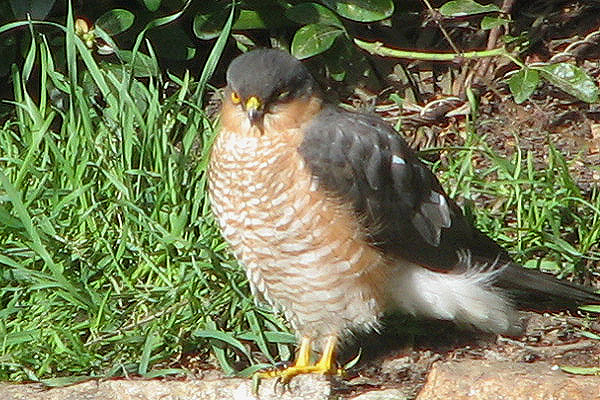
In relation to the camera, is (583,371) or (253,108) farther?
(583,371)

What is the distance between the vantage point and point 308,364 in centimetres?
444

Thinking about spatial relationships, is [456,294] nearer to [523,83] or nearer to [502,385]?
[502,385]

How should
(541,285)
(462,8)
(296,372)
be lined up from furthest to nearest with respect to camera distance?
(462,8) < (541,285) < (296,372)

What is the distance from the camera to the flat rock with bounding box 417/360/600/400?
3.62 meters

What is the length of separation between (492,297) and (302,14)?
6.04 ft

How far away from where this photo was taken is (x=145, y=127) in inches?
200

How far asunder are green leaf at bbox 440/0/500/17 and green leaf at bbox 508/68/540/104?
0.33 metres

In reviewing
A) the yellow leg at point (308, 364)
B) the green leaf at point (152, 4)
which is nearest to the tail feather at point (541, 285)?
the yellow leg at point (308, 364)

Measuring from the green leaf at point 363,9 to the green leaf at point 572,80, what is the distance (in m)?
0.75

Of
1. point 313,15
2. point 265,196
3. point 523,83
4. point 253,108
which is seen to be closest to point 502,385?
point 265,196

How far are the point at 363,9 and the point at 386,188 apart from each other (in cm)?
162

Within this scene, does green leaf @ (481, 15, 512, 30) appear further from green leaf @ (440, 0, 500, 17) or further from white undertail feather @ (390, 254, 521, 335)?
white undertail feather @ (390, 254, 521, 335)

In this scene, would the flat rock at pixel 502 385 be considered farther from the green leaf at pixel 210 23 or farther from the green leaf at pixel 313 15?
the green leaf at pixel 210 23

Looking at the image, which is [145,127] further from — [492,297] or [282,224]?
[492,297]
